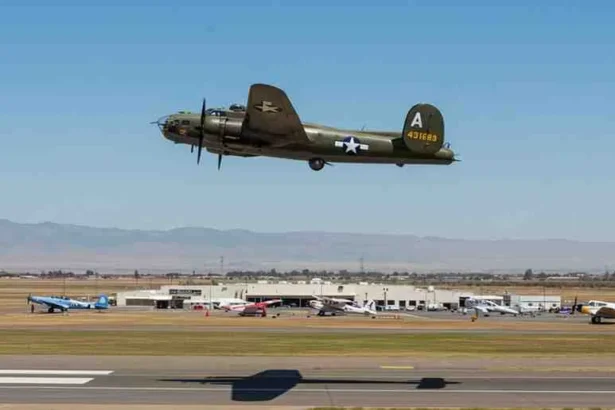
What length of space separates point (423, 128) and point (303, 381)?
14.8m

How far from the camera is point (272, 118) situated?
32781mm

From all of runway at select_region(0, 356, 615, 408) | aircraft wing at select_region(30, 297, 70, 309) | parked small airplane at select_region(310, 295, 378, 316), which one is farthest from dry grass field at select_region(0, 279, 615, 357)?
aircraft wing at select_region(30, 297, 70, 309)

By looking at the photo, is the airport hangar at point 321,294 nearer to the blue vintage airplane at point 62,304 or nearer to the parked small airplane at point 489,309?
the parked small airplane at point 489,309

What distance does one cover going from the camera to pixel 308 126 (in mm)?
35562

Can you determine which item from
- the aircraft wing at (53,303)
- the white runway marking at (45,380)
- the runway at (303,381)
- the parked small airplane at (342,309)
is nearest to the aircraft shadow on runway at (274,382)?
the runway at (303,381)

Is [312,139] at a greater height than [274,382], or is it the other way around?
[312,139]

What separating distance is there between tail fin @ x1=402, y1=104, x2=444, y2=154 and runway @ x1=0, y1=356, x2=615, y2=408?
37.1ft

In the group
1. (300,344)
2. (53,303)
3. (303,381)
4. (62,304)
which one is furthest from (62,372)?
(62,304)

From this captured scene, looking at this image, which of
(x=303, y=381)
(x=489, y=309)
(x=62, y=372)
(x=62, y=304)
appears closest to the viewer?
(x=303, y=381)

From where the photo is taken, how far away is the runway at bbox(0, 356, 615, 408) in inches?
1422

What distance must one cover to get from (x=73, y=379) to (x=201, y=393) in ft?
27.4

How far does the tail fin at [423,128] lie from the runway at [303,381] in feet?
37.1

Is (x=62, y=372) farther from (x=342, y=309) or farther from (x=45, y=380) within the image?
(x=342, y=309)

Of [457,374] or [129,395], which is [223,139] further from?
[457,374]
